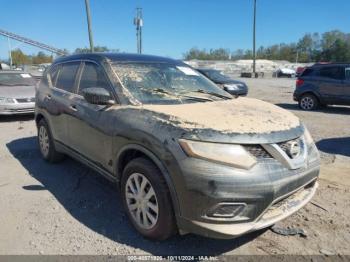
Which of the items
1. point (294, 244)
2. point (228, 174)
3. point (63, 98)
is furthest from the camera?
point (63, 98)

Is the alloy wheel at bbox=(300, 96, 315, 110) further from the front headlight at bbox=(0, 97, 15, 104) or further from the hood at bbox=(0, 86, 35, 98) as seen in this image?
the front headlight at bbox=(0, 97, 15, 104)

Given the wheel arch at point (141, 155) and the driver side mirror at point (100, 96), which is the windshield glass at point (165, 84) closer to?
the driver side mirror at point (100, 96)

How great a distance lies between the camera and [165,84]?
159 inches

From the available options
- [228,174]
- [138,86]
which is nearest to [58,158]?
[138,86]

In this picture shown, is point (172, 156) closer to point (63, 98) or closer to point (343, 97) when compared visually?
point (63, 98)

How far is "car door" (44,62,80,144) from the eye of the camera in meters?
4.64

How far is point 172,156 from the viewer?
2811 millimetres

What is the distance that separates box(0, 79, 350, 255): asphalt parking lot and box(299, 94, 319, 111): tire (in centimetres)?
675

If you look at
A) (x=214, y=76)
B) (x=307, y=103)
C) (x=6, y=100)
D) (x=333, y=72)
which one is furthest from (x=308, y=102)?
(x=6, y=100)

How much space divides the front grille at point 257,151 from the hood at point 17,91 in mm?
8908

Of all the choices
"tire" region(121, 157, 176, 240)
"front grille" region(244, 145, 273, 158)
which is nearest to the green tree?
"tire" region(121, 157, 176, 240)

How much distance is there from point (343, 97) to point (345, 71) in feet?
2.94

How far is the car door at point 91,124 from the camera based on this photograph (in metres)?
3.72

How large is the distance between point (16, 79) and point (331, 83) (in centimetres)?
1059
